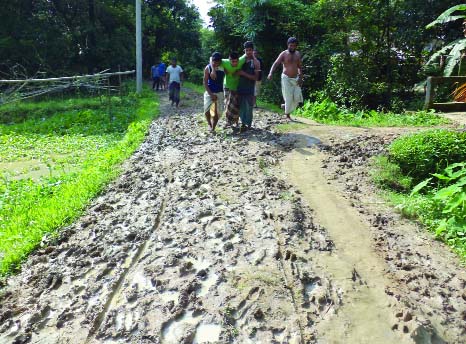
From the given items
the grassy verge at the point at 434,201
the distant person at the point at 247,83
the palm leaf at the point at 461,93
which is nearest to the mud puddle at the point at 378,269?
the grassy verge at the point at 434,201

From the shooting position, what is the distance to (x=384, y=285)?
3.87 metres

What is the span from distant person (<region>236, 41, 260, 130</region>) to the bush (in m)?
3.28

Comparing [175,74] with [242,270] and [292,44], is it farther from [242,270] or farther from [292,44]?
[242,270]

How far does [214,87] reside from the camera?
9367 mm

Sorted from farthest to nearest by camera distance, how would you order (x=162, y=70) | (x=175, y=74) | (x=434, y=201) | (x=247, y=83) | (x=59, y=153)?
(x=162, y=70)
(x=175, y=74)
(x=59, y=153)
(x=247, y=83)
(x=434, y=201)

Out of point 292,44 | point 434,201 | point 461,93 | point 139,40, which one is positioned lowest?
point 434,201

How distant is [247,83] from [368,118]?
3.36 meters

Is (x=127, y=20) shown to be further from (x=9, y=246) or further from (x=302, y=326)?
(x=302, y=326)

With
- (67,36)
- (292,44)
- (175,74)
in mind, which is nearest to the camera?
(292,44)

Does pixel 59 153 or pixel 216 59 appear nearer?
pixel 216 59

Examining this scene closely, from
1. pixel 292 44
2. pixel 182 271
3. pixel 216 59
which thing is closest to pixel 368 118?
pixel 292 44

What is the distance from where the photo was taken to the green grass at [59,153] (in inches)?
216

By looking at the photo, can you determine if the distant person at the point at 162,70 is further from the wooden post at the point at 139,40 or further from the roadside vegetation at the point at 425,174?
the roadside vegetation at the point at 425,174

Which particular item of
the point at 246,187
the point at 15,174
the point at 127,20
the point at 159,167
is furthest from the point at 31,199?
the point at 127,20
